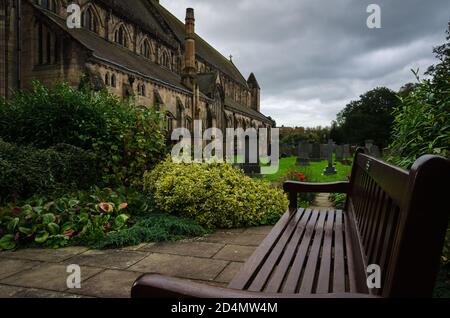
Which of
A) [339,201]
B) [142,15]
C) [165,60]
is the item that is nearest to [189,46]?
[165,60]

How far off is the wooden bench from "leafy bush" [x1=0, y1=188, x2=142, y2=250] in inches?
115

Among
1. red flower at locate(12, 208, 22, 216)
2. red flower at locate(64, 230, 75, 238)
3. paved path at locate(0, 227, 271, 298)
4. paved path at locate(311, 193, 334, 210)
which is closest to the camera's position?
paved path at locate(0, 227, 271, 298)

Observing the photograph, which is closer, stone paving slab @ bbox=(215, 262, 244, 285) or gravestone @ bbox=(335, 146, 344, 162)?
stone paving slab @ bbox=(215, 262, 244, 285)

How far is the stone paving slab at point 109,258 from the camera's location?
12.4ft

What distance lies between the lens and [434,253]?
1028mm

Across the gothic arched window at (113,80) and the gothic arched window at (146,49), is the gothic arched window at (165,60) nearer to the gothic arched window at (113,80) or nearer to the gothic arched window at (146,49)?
the gothic arched window at (146,49)

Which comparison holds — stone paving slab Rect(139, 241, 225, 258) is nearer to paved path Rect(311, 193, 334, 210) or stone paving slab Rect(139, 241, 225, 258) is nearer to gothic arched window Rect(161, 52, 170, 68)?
paved path Rect(311, 193, 334, 210)

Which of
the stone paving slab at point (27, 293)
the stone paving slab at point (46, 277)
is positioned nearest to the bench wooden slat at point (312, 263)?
the stone paving slab at point (27, 293)

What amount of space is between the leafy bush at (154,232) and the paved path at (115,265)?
163 mm

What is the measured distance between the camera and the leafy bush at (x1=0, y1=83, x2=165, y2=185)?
7.68 m

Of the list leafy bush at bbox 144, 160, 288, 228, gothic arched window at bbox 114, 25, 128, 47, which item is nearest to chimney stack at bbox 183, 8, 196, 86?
gothic arched window at bbox 114, 25, 128, 47
